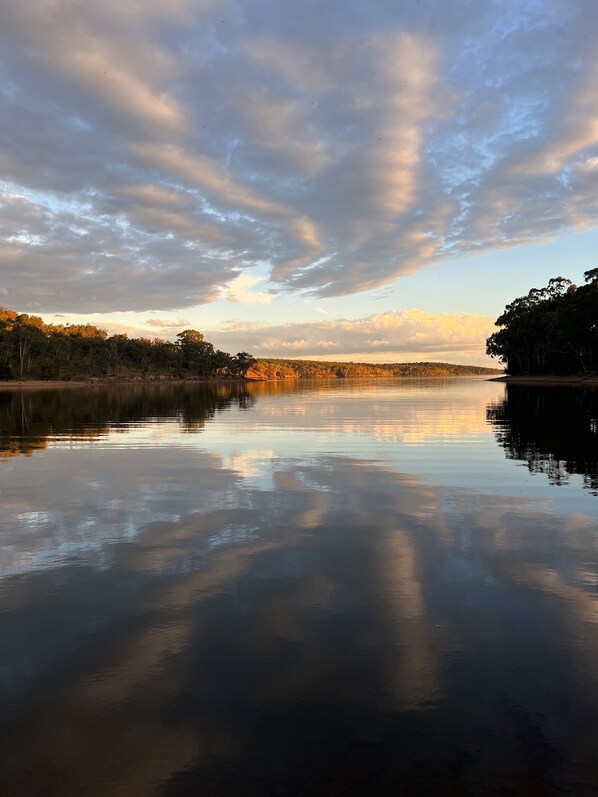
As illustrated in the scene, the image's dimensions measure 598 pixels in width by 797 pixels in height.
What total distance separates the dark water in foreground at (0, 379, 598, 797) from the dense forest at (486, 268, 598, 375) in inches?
3660

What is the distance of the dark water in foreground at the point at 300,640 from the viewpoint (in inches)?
163

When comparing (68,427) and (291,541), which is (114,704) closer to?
(291,541)

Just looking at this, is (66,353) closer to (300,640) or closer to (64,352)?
(64,352)

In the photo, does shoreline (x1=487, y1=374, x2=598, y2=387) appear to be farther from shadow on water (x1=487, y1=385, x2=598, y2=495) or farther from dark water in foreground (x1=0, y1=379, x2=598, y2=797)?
dark water in foreground (x1=0, y1=379, x2=598, y2=797)

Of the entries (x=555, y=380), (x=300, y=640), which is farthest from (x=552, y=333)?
(x=300, y=640)

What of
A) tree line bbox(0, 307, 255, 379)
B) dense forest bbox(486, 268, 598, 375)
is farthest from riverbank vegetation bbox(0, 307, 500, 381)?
dense forest bbox(486, 268, 598, 375)

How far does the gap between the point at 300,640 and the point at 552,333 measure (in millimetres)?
116917

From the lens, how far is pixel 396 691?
5.01 m

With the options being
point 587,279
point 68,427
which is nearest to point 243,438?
point 68,427

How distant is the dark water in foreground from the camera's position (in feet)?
13.6

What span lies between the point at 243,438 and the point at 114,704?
20.4m

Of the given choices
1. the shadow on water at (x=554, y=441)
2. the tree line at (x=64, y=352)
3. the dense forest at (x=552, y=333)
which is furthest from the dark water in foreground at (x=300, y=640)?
the tree line at (x=64, y=352)

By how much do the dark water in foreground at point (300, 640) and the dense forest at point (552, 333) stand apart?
92963 millimetres

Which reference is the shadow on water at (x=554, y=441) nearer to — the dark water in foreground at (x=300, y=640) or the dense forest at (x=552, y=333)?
the dark water in foreground at (x=300, y=640)
